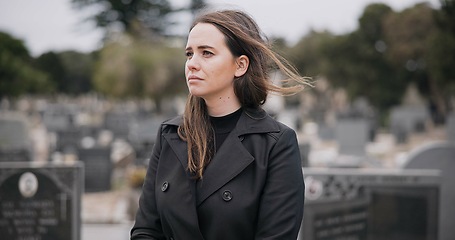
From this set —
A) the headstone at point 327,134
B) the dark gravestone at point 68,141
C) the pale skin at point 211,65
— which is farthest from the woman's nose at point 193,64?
the headstone at point 327,134

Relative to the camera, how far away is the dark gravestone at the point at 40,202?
5.70m

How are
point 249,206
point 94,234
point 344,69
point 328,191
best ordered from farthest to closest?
point 344,69 < point 94,234 < point 328,191 < point 249,206

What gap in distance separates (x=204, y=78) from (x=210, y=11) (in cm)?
26

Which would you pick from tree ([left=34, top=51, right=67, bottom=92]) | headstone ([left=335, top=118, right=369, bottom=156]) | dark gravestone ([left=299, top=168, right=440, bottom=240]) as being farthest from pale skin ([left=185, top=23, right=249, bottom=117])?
tree ([left=34, top=51, right=67, bottom=92])

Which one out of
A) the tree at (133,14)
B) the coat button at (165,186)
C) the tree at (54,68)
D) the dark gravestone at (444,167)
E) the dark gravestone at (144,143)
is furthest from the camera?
the tree at (54,68)

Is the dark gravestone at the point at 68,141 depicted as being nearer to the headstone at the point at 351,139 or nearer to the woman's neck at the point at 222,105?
the headstone at the point at 351,139

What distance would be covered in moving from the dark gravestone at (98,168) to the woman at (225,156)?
1075 cm

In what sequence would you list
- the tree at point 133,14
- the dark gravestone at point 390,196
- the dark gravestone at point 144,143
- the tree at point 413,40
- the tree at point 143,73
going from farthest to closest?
the tree at point 133,14
the tree at point 143,73
the tree at point 413,40
the dark gravestone at point 144,143
the dark gravestone at point 390,196

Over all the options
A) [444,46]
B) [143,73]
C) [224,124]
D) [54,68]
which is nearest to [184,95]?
[143,73]

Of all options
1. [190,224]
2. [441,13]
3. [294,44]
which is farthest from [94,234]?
[294,44]

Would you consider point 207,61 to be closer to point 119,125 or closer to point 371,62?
point 119,125

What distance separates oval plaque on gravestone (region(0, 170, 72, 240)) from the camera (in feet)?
18.7

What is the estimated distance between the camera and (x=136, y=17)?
47406mm

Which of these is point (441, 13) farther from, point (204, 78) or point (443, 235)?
point (204, 78)
